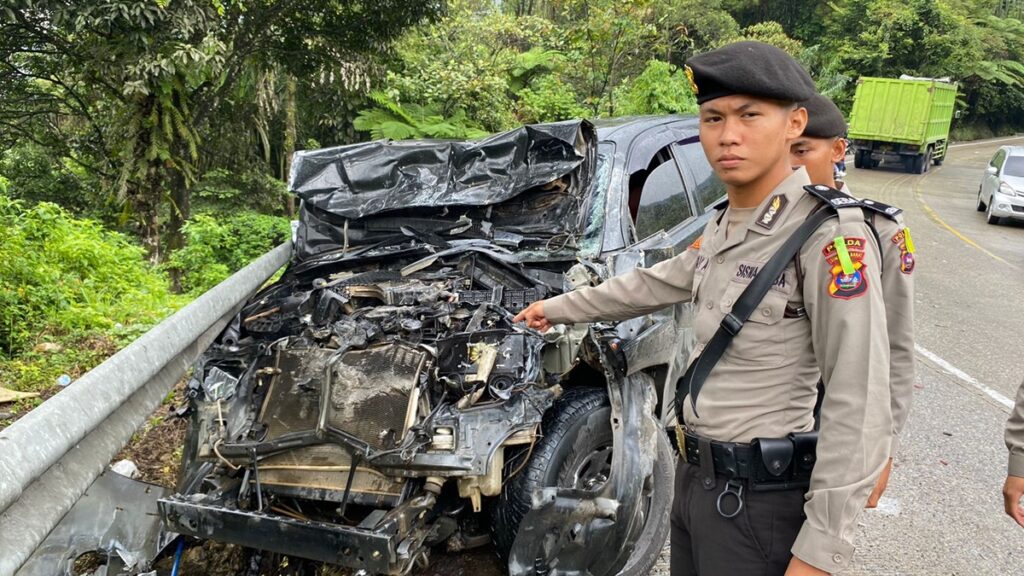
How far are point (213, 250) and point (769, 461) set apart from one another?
8278 millimetres

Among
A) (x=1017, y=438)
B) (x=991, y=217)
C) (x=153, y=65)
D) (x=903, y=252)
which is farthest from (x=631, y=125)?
(x=991, y=217)

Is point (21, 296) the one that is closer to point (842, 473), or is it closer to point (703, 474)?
point (703, 474)

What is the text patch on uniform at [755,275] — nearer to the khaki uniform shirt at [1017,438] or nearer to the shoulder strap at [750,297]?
Result: the shoulder strap at [750,297]

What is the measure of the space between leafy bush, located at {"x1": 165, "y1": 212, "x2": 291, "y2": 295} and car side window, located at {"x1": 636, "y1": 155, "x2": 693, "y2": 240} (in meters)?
5.19

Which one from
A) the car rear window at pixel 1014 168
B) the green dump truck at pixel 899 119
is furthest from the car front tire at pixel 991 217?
the green dump truck at pixel 899 119

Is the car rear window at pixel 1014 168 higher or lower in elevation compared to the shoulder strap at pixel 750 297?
higher

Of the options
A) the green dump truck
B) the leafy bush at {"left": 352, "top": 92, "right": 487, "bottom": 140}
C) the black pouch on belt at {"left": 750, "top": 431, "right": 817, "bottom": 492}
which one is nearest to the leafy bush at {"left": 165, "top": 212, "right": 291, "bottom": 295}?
the leafy bush at {"left": 352, "top": 92, "right": 487, "bottom": 140}

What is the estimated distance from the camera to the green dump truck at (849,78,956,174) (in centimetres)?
2073

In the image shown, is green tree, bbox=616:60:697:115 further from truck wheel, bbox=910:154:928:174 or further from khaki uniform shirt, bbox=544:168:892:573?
truck wheel, bbox=910:154:928:174

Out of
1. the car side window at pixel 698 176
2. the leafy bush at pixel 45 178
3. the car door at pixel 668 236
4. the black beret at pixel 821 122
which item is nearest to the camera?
the black beret at pixel 821 122

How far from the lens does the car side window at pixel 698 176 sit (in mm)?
4637

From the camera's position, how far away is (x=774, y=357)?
5.17 ft

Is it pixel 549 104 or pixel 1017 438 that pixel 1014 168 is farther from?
pixel 1017 438

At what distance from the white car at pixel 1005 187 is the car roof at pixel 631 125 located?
11.2 m
